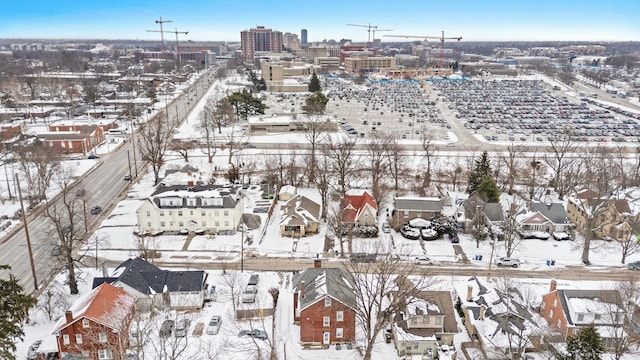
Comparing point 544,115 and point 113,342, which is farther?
point 544,115

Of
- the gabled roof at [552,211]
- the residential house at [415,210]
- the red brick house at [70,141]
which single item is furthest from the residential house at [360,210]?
the red brick house at [70,141]

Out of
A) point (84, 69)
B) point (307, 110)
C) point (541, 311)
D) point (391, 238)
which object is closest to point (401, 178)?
point (391, 238)

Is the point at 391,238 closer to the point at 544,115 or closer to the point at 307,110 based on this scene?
the point at 307,110

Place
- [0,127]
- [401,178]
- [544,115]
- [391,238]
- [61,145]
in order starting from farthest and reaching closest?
[544,115], [0,127], [61,145], [401,178], [391,238]

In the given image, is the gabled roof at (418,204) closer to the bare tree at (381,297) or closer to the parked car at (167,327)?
the bare tree at (381,297)

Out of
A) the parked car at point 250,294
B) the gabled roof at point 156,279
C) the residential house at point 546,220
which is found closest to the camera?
the gabled roof at point 156,279

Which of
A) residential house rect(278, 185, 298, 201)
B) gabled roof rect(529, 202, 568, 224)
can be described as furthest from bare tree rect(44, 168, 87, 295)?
gabled roof rect(529, 202, 568, 224)

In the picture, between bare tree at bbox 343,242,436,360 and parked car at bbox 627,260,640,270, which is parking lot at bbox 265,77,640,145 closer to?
parked car at bbox 627,260,640,270
